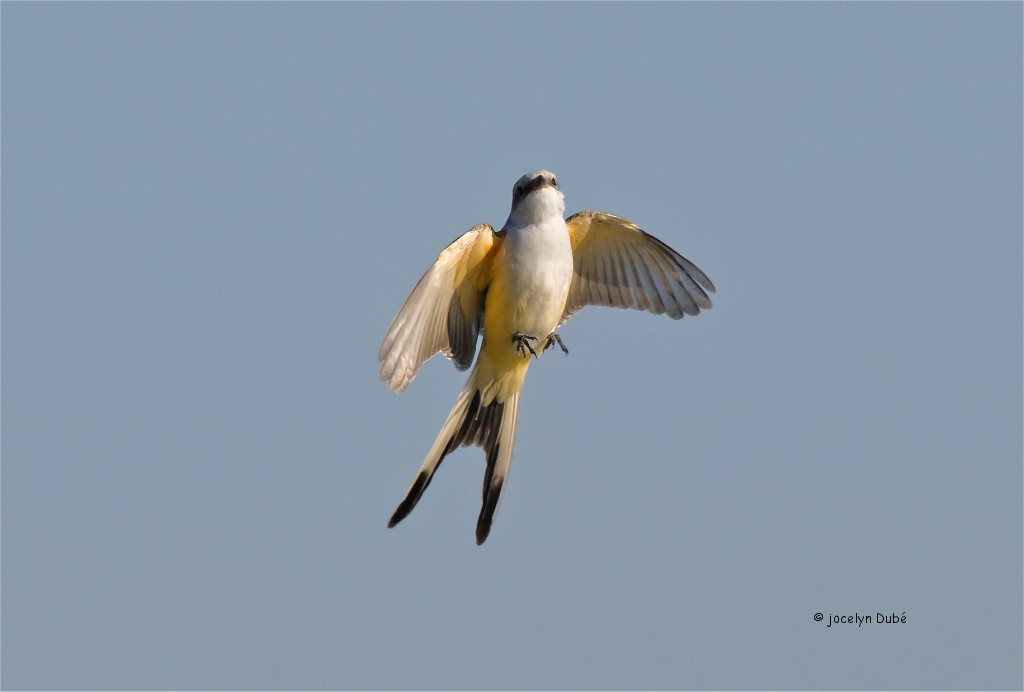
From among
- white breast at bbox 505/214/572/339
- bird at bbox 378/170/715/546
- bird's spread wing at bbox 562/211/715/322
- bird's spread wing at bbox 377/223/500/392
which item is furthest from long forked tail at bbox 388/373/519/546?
bird's spread wing at bbox 562/211/715/322

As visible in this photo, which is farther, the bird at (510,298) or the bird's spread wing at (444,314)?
the bird at (510,298)

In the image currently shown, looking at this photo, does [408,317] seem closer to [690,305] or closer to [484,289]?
[484,289]

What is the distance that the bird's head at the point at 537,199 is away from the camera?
12.9 meters

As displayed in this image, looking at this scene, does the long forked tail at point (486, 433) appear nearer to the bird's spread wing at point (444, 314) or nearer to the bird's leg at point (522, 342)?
the bird's spread wing at point (444, 314)

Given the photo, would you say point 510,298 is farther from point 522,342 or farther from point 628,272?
point 628,272

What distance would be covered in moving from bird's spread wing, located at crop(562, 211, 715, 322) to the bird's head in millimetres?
775

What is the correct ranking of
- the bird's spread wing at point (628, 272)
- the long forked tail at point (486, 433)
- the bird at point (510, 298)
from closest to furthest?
the bird at point (510, 298) < the long forked tail at point (486, 433) < the bird's spread wing at point (628, 272)

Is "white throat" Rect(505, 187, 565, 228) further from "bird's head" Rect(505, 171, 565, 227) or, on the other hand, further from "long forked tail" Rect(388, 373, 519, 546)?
"long forked tail" Rect(388, 373, 519, 546)

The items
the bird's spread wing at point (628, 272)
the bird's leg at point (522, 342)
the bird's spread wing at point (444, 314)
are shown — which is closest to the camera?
the bird's spread wing at point (444, 314)

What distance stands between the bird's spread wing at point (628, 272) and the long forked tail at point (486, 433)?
109 centimetres

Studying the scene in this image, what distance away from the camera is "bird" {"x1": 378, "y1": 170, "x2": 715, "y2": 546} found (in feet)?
Result: 41.7

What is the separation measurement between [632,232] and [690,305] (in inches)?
33.4

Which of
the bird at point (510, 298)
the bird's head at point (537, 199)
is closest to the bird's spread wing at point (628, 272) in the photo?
the bird at point (510, 298)

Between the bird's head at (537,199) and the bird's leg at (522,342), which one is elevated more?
the bird's head at (537,199)
